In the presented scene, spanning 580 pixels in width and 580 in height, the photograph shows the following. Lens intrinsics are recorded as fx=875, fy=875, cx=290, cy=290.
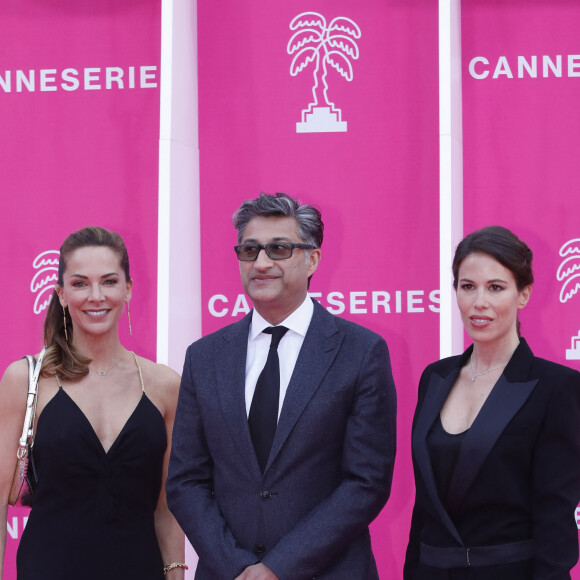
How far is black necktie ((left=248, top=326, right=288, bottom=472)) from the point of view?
2.39 metres

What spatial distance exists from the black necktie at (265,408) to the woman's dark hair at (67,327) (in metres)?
0.62

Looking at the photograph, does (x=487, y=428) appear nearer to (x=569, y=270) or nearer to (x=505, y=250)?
(x=505, y=250)

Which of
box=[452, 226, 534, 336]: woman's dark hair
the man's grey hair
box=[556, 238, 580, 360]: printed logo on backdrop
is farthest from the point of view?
box=[556, 238, 580, 360]: printed logo on backdrop

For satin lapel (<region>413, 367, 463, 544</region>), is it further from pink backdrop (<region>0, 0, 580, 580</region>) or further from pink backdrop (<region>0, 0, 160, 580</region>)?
pink backdrop (<region>0, 0, 160, 580</region>)

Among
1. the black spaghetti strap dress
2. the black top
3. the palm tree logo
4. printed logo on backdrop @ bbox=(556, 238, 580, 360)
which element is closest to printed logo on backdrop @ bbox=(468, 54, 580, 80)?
the palm tree logo

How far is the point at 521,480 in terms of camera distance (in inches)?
88.1

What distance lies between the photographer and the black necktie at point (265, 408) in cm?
239

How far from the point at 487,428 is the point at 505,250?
50 cm

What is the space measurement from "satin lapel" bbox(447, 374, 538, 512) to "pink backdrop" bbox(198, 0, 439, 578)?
5.22 ft

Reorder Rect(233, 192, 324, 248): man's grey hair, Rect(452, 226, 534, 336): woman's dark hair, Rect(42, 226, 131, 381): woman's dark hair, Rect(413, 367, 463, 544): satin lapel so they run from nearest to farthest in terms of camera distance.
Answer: Rect(413, 367, 463, 544): satin lapel
Rect(452, 226, 534, 336): woman's dark hair
Rect(233, 192, 324, 248): man's grey hair
Rect(42, 226, 131, 381): woman's dark hair

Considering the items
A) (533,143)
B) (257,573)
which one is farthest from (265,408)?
(533,143)

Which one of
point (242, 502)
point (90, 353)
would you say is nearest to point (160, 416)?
point (90, 353)

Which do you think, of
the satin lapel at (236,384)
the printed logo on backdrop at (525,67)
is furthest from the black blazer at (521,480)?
the printed logo on backdrop at (525,67)

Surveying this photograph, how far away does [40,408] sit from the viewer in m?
2.65
